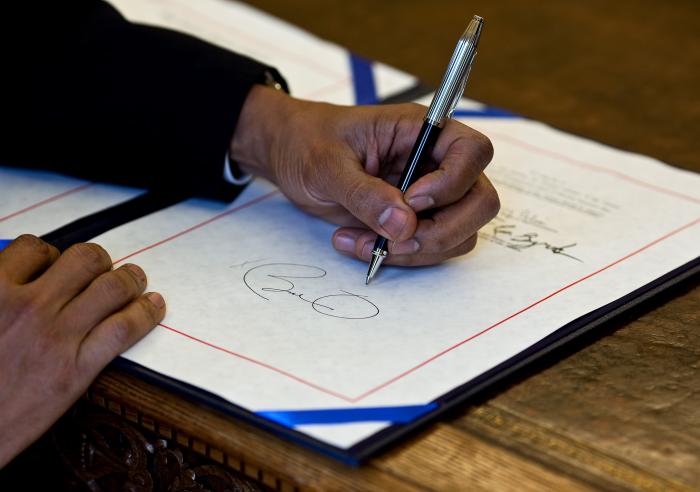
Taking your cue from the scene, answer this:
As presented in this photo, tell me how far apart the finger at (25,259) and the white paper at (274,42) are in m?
0.51

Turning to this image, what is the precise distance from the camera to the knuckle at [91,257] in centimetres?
79

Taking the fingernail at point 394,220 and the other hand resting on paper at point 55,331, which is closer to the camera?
the other hand resting on paper at point 55,331

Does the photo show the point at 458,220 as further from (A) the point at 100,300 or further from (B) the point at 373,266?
(A) the point at 100,300

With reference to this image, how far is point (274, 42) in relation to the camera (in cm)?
142

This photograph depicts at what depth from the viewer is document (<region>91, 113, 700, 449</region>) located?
2.30 feet

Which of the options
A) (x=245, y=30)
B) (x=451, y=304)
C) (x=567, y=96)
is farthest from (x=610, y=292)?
(x=245, y=30)

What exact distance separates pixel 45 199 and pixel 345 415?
18.9 inches

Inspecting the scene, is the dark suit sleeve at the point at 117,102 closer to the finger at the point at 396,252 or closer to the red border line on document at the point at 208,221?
the red border line on document at the point at 208,221

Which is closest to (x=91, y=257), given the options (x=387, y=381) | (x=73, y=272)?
(x=73, y=272)

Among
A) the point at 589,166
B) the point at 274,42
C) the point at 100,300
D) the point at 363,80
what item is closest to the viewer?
the point at 100,300

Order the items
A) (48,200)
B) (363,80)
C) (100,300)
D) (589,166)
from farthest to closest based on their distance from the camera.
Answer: (363,80), (589,166), (48,200), (100,300)

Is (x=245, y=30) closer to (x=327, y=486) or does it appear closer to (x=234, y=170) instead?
(x=234, y=170)
